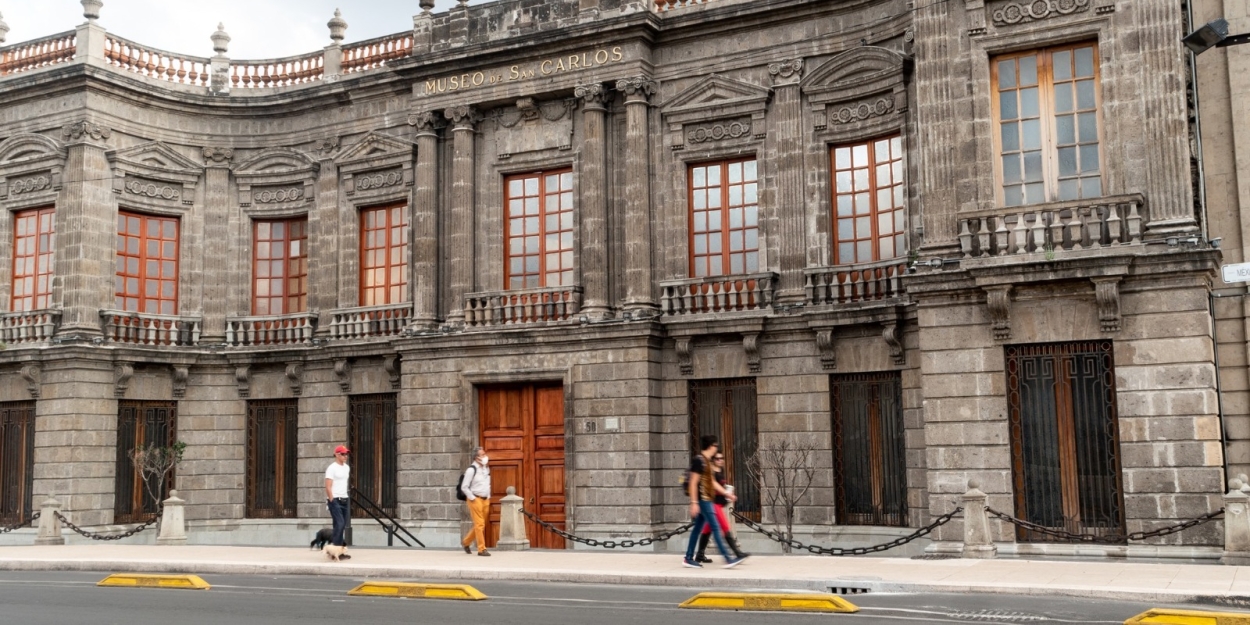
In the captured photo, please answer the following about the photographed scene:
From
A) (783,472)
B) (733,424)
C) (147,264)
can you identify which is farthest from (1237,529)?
(147,264)

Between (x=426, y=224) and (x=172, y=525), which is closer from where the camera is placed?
(x=172, y=525)

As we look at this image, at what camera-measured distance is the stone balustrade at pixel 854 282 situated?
2002 centimetres

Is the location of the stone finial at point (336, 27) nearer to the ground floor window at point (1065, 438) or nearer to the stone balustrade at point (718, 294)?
the stone balustrade at point (718, 294)

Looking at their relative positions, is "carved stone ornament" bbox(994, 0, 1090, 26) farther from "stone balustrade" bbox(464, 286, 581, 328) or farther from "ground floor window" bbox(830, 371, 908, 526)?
"stone balustrade" bbox(464, 286, 581, 328)

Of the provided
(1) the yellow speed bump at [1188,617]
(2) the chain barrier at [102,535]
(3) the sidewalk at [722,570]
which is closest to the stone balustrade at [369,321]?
(2) the chain barrier at [102,535]

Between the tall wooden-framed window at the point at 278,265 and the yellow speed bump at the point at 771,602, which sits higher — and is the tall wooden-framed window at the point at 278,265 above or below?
above

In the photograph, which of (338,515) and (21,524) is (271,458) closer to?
(21,524)

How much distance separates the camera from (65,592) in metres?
14.6

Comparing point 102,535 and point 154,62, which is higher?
point 154,62

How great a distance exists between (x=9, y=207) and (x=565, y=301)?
42.0 feet

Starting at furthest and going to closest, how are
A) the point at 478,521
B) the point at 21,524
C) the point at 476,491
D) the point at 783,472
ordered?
the point at 21,524
the point at 783,472
the point at 476,491
the point at 478,521

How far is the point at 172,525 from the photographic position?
2233 cm

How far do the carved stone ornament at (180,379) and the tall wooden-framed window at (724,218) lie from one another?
1152 cm

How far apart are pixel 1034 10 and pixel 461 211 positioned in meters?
11.4
